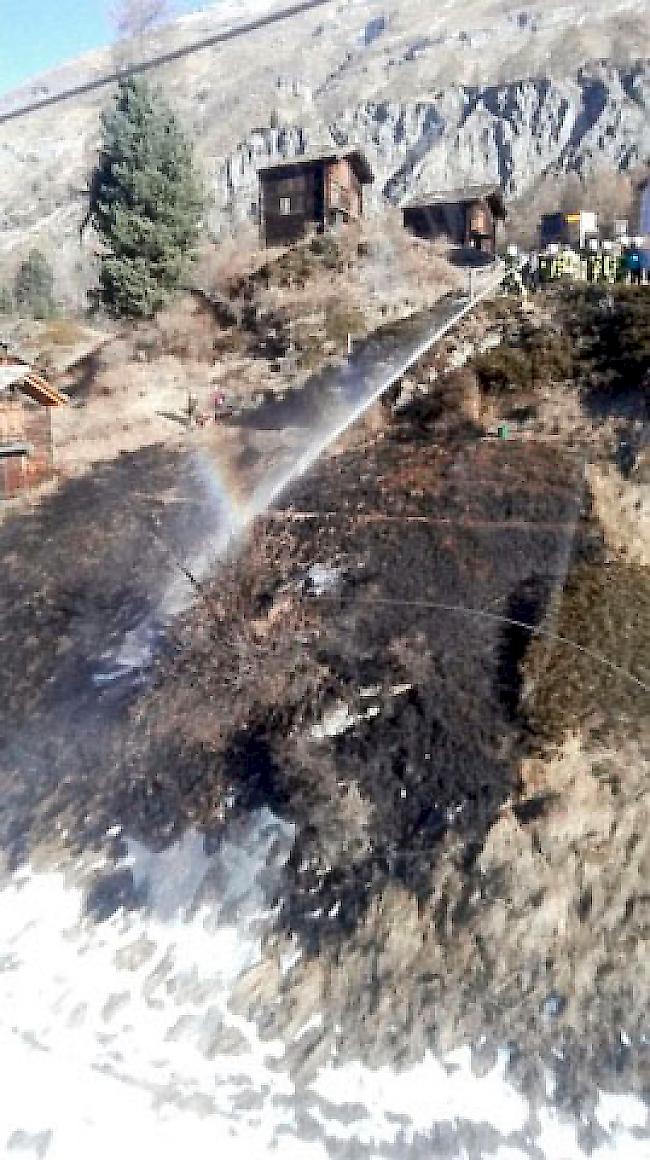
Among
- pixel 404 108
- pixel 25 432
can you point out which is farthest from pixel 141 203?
pixel 404 108

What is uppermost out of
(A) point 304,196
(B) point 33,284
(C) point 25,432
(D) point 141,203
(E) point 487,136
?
(E) point 487,136

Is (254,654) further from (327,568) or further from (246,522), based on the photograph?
(246,522)

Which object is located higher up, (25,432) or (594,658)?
(25,432)

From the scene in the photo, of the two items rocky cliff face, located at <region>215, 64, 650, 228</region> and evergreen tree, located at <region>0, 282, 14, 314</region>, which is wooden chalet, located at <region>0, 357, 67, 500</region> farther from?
rocky cliff face, located at <region>215, 64, 650, 228</region>

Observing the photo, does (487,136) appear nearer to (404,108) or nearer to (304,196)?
Result: (404,108)

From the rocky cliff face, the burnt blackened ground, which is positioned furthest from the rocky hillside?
the burnt blackened ground

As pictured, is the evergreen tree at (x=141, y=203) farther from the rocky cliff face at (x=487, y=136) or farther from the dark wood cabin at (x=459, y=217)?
the rocky cliff face at (x=487, y=136)

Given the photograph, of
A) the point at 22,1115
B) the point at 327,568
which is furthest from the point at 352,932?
the point at 327,568
